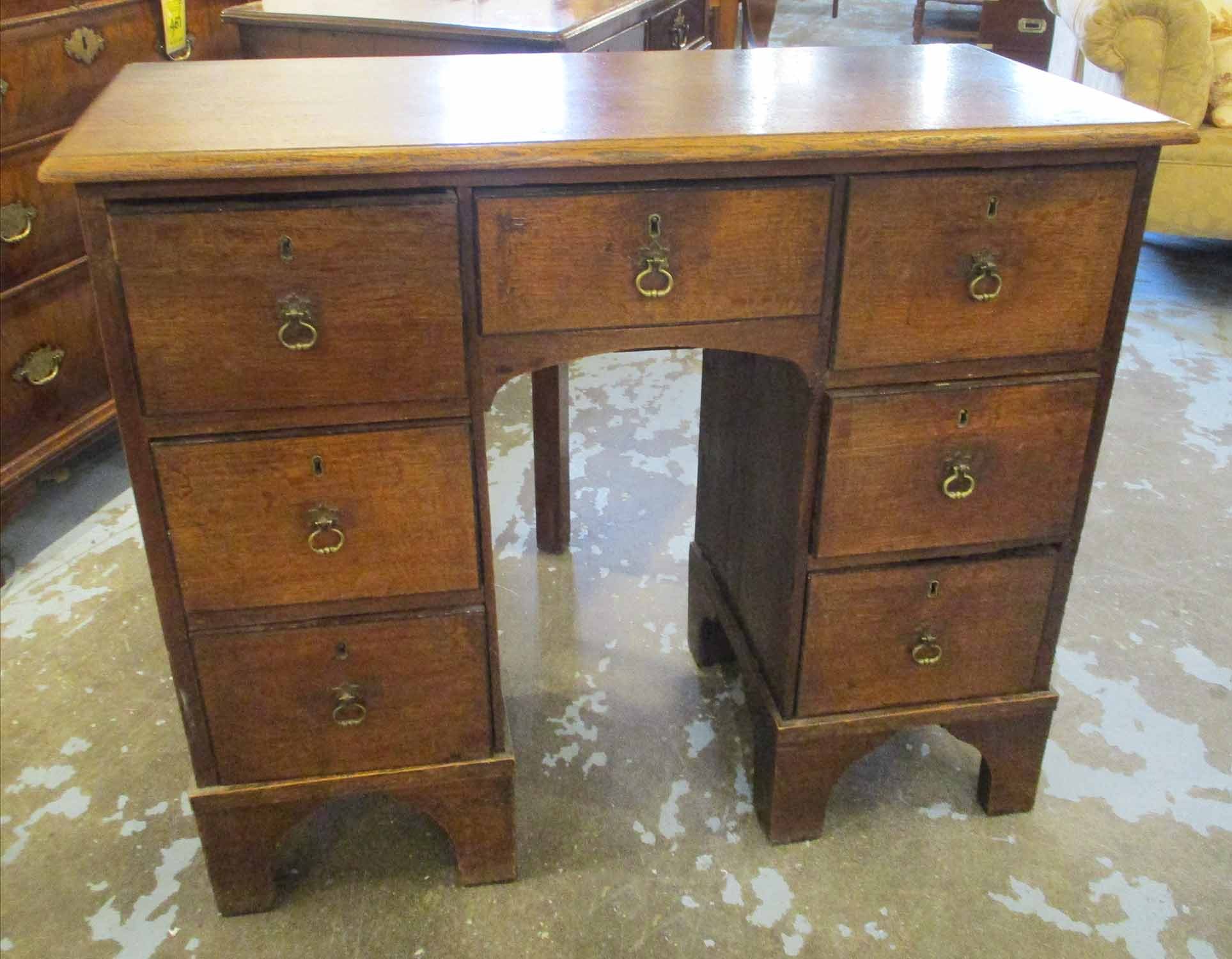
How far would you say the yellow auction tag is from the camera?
77.1 inches

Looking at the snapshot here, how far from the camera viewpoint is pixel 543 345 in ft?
3.33

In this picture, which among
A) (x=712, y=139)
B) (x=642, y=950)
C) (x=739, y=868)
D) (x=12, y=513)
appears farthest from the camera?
(x=12, y=513)

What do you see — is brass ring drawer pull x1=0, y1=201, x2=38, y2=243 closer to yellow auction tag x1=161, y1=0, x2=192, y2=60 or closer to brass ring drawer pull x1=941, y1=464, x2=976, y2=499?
yellow auction tag x1=161, y1=0, x2=192, y2=60

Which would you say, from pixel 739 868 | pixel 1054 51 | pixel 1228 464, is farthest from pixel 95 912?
pixel 1054 51

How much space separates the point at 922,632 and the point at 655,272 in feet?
Result: 1.75

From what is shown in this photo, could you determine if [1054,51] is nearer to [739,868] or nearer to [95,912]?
[739,868]

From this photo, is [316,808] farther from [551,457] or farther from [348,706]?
[551,457]

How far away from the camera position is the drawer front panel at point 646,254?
0.96 m

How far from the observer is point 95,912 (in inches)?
48.6

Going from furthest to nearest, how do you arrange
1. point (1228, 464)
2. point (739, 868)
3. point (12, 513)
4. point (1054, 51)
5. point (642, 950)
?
point (1054, 51)
point (1228, 464)
point (12, 513)
point (739, 868)
point (642, 950)

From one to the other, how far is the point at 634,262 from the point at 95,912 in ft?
3.07

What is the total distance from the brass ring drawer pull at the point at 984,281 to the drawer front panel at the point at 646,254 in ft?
0.49

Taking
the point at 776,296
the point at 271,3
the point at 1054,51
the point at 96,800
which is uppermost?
the point at 271,3

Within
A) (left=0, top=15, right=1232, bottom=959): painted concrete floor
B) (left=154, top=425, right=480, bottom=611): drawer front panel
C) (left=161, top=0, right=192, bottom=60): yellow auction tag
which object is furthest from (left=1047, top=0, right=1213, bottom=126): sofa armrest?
(left=154, top=425, right=480, bottom=611): drawer front panel
